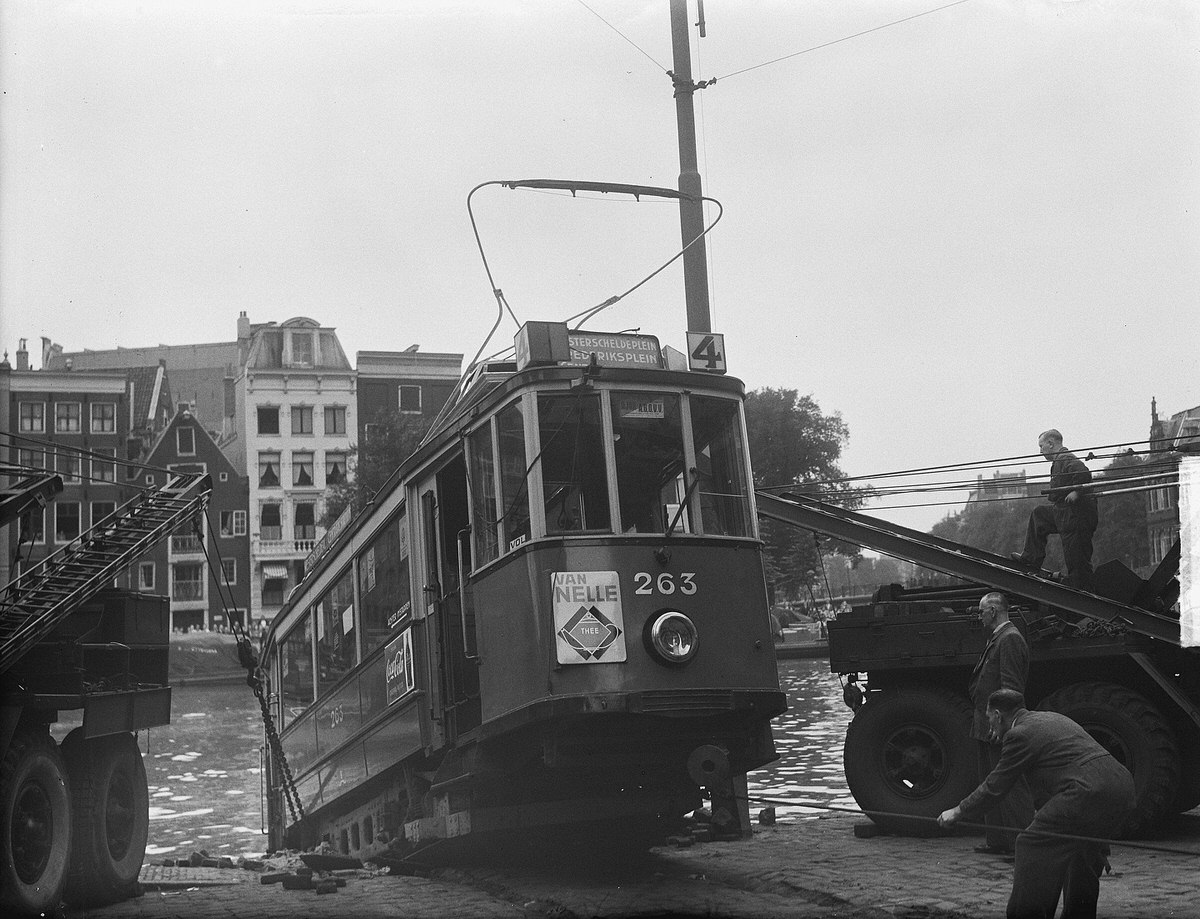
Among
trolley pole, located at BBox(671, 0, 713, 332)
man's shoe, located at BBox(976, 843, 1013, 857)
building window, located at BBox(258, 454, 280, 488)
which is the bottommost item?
man's shoe, located at BBox(976, 843, 1013, 857)

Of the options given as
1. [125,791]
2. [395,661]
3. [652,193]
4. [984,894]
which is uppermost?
[652,193]

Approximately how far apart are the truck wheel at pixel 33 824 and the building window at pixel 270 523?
2147 inches

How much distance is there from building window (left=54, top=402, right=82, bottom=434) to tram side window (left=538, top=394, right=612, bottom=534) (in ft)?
167

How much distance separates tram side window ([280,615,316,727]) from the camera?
15.8 metres

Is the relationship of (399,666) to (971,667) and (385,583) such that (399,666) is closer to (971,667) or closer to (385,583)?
(385,583)

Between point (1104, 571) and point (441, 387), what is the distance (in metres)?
53.4

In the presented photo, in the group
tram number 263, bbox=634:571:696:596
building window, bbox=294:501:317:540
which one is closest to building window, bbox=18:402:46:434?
Answer: building window, bbox=294:501:317:540

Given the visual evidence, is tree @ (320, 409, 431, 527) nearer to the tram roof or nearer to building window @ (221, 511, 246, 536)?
building window @ (221, 511, 246, 536)

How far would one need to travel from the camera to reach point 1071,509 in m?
11.4

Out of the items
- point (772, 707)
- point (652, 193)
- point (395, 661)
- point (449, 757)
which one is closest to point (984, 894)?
point (772, 707)

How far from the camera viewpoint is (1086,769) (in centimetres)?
692

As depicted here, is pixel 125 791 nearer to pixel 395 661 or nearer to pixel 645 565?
pixel 395 661

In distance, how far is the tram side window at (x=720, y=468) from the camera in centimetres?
1006

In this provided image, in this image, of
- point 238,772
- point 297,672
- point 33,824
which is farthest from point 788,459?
point 33,824
